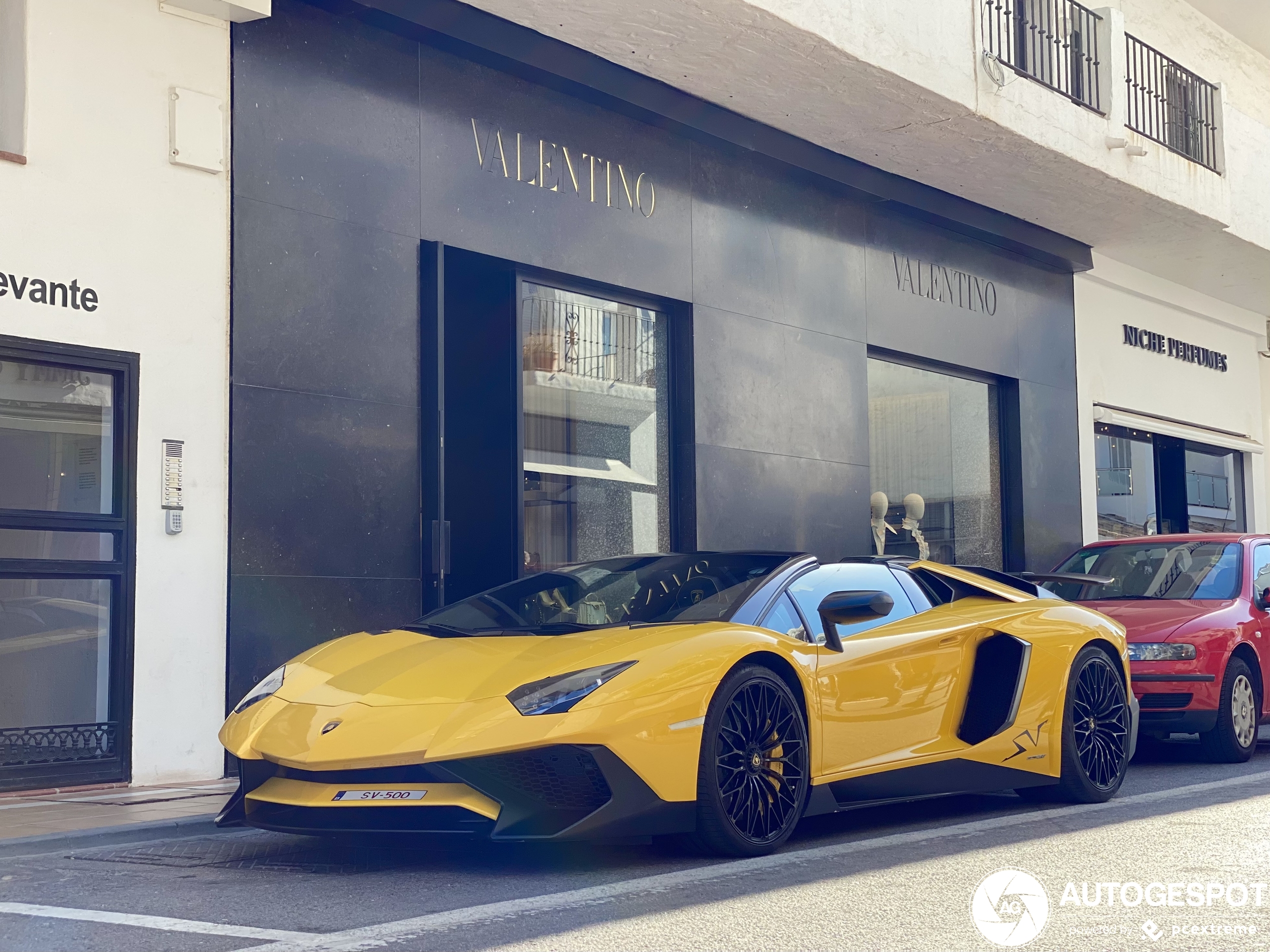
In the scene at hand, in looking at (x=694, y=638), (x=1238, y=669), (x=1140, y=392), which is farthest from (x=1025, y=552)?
(x=694, y=638)

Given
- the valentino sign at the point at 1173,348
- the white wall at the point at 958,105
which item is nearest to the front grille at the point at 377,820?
the white wall at the point at 958,105

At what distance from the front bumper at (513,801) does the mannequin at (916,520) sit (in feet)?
35.4

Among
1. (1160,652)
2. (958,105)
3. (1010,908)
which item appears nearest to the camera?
(1010,908)

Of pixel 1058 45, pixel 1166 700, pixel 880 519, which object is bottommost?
pixel 1166 700

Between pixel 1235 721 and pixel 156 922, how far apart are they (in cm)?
700

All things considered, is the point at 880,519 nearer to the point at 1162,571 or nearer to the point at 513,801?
the point at 1162,571

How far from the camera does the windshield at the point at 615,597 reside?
570 centimetres

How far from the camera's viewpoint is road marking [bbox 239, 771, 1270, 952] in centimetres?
378

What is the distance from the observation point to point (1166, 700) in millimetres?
8820

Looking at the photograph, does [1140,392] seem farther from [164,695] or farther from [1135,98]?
[164,695]

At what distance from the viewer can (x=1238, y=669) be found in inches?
356

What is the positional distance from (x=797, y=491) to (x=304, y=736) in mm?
8625

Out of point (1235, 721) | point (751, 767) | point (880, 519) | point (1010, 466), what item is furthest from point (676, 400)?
point (751, 767)

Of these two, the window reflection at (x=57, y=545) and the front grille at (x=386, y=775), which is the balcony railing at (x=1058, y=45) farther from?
the front grille at (x=386, y=775)
